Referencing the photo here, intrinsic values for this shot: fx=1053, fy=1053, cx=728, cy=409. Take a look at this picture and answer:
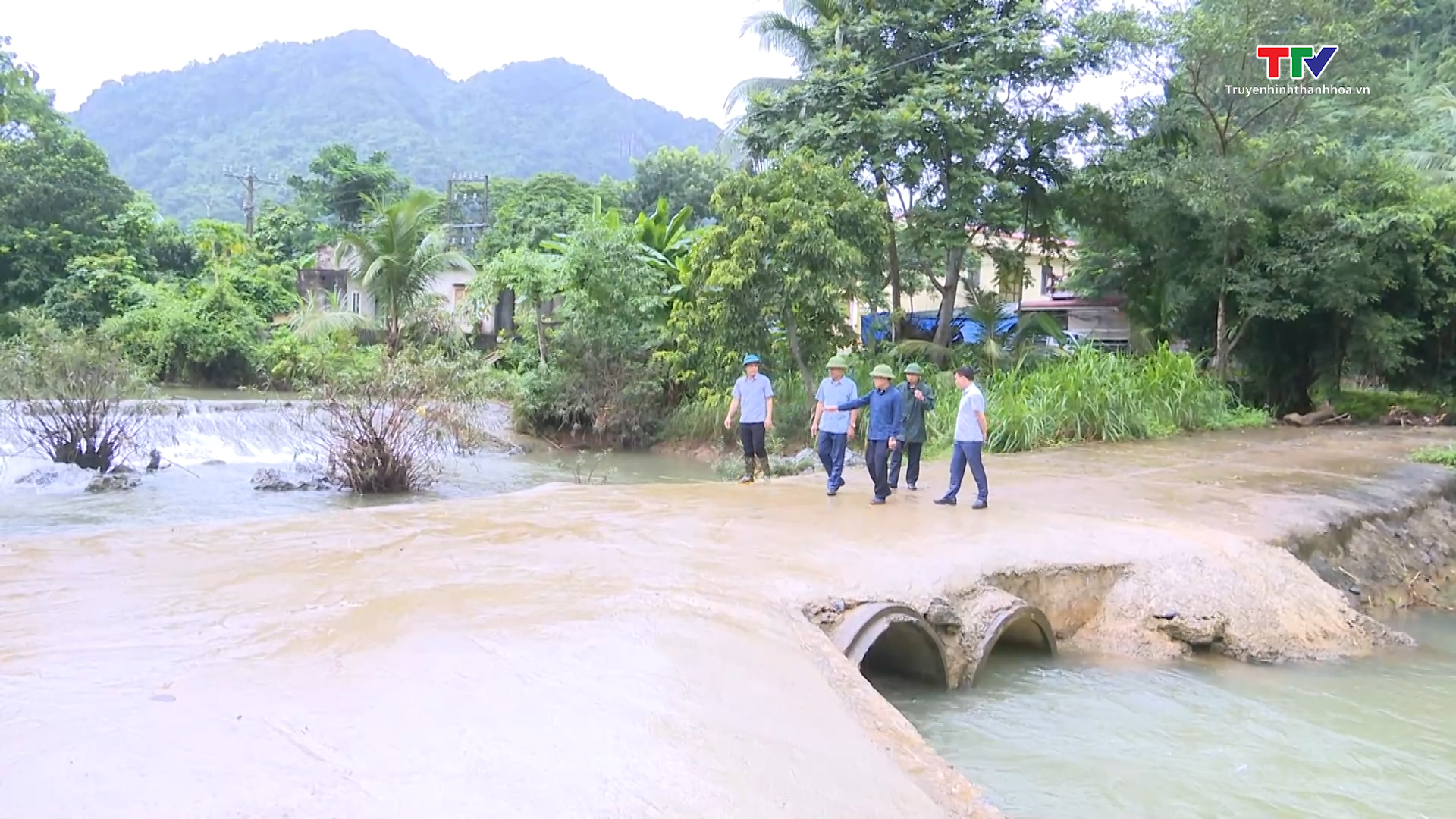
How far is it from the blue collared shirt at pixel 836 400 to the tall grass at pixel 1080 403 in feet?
17.0

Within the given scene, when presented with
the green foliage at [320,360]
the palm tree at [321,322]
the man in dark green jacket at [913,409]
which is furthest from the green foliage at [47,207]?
the man in dark green jacket at [913,409]

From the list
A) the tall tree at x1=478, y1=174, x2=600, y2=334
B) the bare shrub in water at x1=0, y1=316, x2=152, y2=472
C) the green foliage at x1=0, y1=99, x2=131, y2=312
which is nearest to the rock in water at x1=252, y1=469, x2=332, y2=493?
the bare shrub in water at x1=0, y1=316, x2=152, y2=472

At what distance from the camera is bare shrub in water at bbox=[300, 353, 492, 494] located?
517 inches

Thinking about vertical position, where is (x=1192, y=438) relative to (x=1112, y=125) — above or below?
below

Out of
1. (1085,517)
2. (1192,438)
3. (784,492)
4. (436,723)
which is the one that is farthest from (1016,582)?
(1192,438)

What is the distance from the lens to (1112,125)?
18891mm

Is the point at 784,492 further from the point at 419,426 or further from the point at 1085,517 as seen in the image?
the point at 419,426

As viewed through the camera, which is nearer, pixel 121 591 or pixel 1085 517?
pixel 121 591

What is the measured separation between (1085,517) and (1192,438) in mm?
8342

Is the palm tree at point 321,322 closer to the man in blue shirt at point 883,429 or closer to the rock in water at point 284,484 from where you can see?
the rock in water at point 284,484

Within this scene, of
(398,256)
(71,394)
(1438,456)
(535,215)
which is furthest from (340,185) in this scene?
(1438,456)

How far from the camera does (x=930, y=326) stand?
23.8 m

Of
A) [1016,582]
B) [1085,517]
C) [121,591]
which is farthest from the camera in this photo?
[1085,517]

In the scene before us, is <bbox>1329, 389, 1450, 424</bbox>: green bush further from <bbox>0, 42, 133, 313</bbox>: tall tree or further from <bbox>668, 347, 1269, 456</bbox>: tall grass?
<bbox>0, 42, 133, 313</bbox>: tall tree
